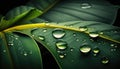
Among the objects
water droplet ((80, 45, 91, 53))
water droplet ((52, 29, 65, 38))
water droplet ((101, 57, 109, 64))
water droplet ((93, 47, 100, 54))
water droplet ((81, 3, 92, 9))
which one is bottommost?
water droplet ((101, 57, 109, 64))

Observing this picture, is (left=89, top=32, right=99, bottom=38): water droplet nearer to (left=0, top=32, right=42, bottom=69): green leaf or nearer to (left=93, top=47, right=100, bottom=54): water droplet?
(left=93, top=47, right=100, bottom=54): water droplet

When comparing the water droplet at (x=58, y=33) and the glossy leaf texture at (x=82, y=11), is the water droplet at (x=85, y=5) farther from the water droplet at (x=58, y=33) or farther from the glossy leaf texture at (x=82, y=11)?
the water droplet at (x=58, y=33)

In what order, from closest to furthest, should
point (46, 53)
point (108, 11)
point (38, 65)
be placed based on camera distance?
point (38, 65)
point (46, 53)
point (108, 11)

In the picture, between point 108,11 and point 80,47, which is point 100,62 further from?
point 108,11

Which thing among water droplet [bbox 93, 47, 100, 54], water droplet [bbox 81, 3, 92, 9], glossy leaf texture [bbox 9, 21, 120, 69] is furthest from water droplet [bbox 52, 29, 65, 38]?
water droplet [bbox 81, 3, 92, 9]

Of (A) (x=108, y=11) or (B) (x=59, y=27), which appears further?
(A) (x=108, y=11)

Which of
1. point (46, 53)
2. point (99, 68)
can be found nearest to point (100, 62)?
point (99, 68)

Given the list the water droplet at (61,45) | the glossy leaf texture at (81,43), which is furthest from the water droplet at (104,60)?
the water droplet at (61,45)
